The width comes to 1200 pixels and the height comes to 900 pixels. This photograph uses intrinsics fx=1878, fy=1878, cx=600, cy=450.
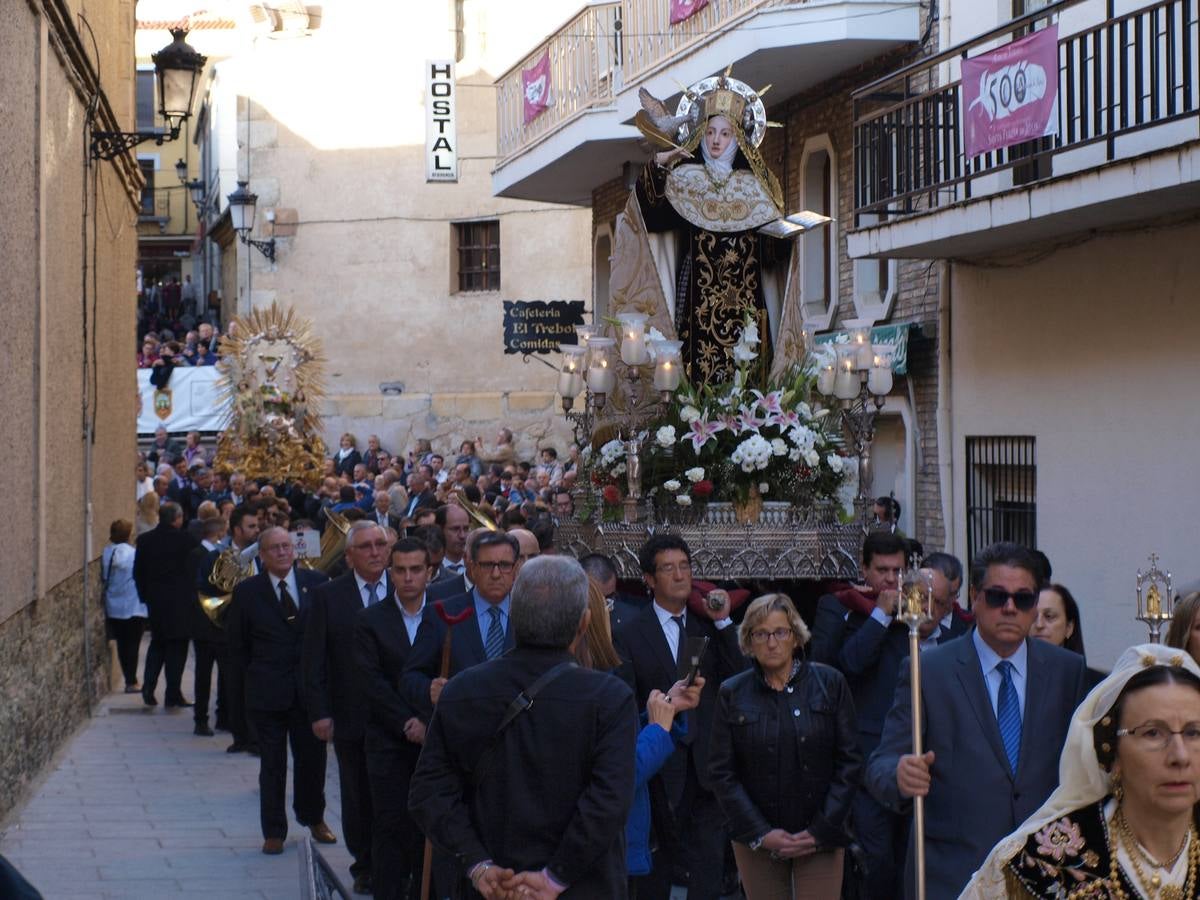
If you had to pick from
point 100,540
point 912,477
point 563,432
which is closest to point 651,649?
point 912,477

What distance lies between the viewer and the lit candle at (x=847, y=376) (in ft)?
36.0

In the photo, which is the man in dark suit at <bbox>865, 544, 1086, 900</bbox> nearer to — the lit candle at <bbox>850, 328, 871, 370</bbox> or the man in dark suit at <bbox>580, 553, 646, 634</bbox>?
the man in dark suit at <bbox>580, 553, 646, 634</bbox>

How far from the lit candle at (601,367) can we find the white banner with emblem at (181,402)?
23.0m

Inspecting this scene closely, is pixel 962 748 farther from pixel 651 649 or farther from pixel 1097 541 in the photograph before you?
pixel 1097 541

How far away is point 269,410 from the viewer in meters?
25.7

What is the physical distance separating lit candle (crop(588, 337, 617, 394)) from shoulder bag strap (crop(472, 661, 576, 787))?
584 centimetres

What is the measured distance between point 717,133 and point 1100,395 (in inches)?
150

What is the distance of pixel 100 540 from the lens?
1708cm

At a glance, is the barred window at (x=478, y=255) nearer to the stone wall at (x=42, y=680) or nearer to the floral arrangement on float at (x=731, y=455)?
the stone wall at (x=42, y=680)

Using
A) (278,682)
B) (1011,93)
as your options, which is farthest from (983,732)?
(1011,93)

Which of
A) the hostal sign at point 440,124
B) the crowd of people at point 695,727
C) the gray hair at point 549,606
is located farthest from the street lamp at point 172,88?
the hostal sign at point 440,124

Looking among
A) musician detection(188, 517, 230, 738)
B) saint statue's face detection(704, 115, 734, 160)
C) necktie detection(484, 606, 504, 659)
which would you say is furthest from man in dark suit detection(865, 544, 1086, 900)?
musician detection(188, 517, 230, 738)

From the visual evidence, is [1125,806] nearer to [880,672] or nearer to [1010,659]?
[1010,659]

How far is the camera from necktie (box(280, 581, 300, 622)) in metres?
11.2
